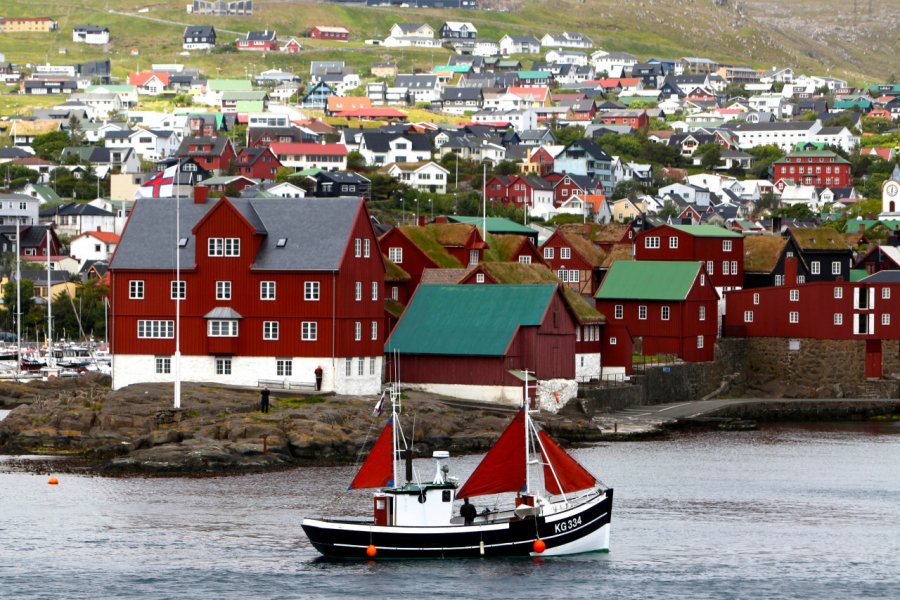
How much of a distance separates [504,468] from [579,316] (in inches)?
1316

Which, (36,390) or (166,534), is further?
(36,390)

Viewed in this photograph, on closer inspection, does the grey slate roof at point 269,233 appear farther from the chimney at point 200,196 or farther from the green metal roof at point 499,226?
the green metal roof at point 499,226

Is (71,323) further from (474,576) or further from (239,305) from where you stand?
(474,576)

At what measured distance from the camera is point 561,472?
47094mm

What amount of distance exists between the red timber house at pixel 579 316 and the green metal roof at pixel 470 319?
117 inches

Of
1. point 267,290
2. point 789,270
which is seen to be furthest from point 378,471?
point 789,270

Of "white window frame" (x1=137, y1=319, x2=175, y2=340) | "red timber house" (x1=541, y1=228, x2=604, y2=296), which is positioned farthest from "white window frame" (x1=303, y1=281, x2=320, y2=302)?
"red timber house" (x1=541, y1=228, x2=604, y2=296)

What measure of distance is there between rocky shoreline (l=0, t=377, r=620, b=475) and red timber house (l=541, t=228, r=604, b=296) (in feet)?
100

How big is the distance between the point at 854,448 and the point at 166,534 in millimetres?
32783

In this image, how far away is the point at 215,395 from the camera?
68.3 metres

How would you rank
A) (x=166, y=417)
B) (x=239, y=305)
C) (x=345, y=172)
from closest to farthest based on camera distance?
(x=166, y=417) < (x=239, y=305) < (x=345, y=172)

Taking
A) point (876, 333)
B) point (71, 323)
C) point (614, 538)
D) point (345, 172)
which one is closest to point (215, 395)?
point (614, 538)

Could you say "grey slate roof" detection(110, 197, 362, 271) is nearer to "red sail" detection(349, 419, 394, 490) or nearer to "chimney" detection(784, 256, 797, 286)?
"red sail" detection(349, 419, 394, 490)

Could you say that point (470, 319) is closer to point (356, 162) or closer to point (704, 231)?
point (704, 231)
